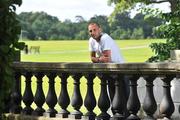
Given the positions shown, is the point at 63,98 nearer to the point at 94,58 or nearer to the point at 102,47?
the point at 94,58

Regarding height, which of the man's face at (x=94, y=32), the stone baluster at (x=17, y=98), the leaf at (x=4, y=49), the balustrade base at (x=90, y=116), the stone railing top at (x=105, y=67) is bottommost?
the balustrade base at (x=90, y=116)

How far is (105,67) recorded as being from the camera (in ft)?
24.2

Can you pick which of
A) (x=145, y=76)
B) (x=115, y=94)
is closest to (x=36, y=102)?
(x=115, y=94)

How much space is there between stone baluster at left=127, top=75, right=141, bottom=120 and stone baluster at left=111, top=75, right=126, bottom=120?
6.9 inches

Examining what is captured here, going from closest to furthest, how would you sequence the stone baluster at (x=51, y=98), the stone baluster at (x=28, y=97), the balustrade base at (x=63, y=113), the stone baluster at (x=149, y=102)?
1. the stone baluster at (x=149, y=102)
2. the balustrade base at (x=63, y=113)
3. the stone baluster at (x=51, y=98)
4. the stone baluster at (x=28, y=97)

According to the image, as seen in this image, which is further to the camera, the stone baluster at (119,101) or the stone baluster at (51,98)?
the stone baluster at (51,98)

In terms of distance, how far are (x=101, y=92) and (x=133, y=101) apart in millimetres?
591

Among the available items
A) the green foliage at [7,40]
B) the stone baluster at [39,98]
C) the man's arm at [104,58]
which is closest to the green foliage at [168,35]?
the man's arm at [104,58]

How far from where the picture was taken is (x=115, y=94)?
7469 millimetres

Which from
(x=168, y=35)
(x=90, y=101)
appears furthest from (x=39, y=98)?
(x=168, y=35)

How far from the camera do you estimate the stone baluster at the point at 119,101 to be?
290 inches

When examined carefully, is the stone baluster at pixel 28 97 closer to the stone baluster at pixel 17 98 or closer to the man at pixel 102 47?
the stone baluster at pixel 17 98

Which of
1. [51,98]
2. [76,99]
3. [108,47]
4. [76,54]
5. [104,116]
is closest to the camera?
[104,116]

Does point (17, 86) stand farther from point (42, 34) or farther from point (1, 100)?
point (42, 34)
